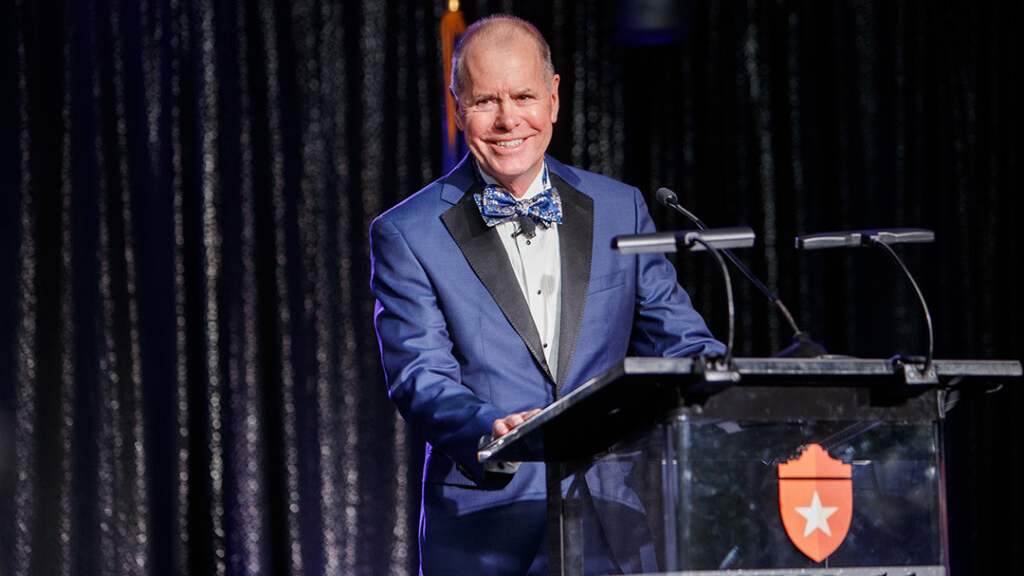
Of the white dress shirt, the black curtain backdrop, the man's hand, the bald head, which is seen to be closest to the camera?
the man's hand

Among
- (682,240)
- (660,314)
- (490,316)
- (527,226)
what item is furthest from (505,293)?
(682,240)

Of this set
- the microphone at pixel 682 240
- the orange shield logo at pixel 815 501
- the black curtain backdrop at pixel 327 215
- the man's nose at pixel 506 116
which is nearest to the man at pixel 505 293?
the man's nose at pixel 506 116

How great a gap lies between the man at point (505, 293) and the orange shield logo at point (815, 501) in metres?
0.63

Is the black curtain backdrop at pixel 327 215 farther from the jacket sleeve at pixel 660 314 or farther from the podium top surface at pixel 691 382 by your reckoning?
the podium top surface at pixel 691 382

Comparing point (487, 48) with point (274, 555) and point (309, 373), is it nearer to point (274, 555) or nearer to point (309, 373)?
point (309, 373)

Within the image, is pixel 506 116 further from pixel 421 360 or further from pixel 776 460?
pixel 776 460

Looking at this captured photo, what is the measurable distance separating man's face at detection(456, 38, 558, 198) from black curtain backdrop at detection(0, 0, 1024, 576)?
1.54 metres

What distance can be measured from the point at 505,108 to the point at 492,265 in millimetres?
330

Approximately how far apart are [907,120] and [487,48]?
7.73 feet

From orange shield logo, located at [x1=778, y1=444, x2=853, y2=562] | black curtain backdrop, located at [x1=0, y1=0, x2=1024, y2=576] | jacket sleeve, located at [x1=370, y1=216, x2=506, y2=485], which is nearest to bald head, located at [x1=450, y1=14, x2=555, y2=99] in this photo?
jacket sleeve, located at [x1=370, y1=216, x2=506, y2=485]

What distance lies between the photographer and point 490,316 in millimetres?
2059

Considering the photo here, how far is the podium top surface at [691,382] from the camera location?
1213 millimetres

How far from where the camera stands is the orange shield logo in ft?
4.29

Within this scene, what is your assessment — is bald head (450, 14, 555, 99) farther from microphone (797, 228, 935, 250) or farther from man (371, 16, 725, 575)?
microphone (797, 228, 935, 250)
